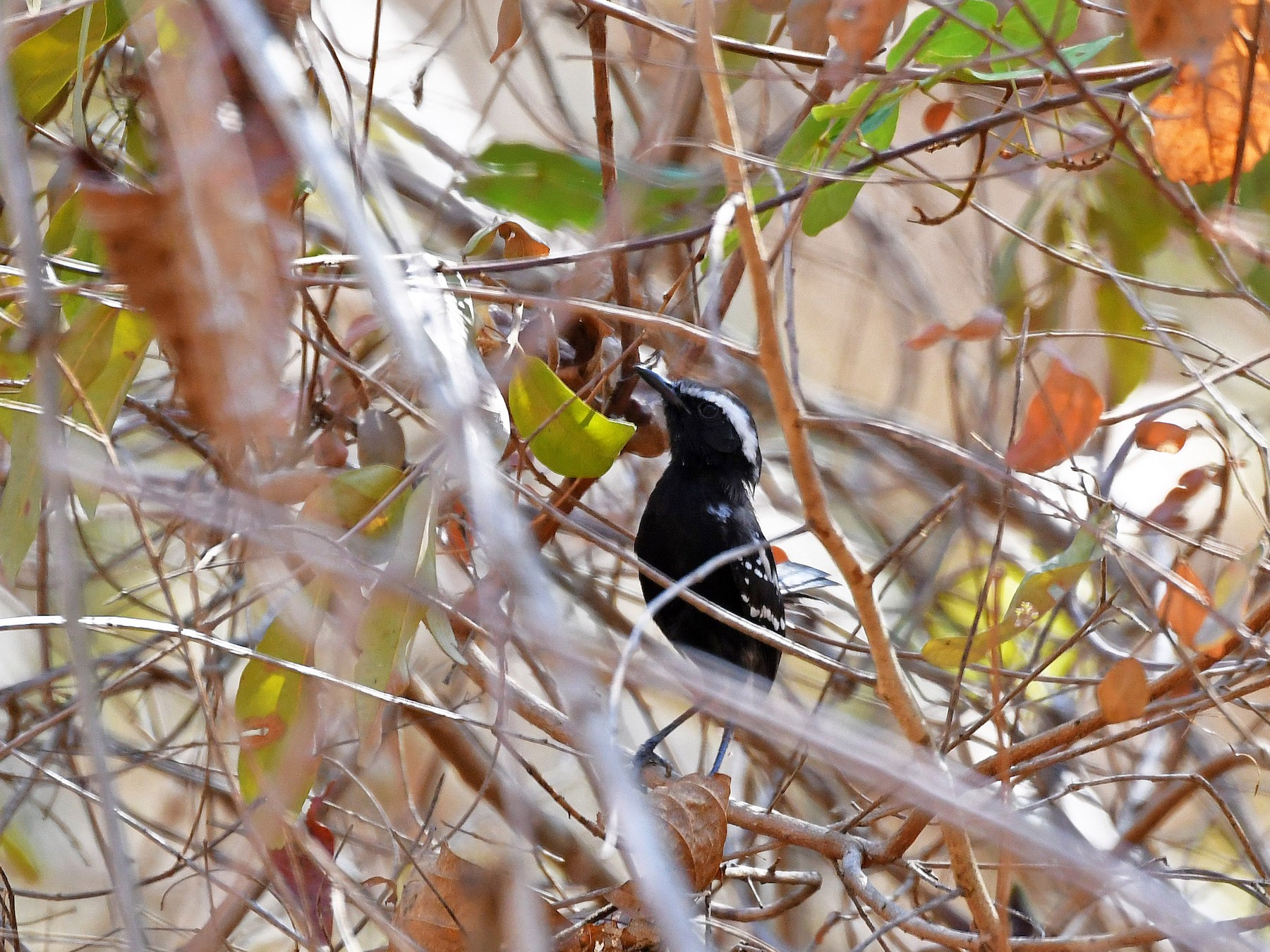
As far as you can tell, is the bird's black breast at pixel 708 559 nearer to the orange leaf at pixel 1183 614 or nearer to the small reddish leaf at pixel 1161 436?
the small reddish leaf at pixel 1161 436

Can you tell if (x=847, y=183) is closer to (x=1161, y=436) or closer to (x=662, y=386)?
(x=1161, y=436)

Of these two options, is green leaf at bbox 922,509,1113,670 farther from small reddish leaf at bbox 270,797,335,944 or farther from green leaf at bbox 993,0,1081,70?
small reddish leaf at bbox 270,797,335,944

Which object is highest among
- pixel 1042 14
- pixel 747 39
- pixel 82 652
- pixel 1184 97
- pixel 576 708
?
pixel 747 39

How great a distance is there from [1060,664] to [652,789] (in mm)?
1797

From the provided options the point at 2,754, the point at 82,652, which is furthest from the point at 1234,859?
the point at 82,652

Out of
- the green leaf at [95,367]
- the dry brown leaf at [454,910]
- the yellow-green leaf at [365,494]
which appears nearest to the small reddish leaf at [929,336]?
the yellow-green leaf at [365,494]

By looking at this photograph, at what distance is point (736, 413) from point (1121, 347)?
1.03 meters

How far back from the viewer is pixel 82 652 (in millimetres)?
975

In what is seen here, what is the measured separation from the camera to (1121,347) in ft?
9.47

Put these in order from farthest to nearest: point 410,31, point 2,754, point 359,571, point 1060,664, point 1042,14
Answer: point 410,31 < point 1060,664 < point 1042,14 < point 2,754 < point 359,571

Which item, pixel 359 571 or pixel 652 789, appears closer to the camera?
pixel 359 571

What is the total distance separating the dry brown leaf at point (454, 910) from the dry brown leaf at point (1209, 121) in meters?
1.72

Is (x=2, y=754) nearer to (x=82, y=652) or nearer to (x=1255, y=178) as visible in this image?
(x=82, y=652)

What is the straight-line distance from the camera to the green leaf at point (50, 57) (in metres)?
2.13
